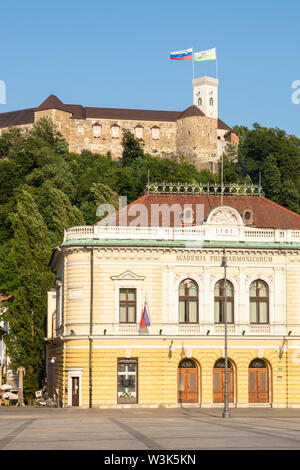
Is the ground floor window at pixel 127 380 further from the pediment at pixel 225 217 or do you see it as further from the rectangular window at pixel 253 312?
the pediment at pixel 225 217

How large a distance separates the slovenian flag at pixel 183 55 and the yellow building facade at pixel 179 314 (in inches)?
2571

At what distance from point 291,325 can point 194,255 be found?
7.94 m

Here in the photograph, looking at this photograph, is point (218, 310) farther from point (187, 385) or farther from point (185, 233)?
point (185, 233)

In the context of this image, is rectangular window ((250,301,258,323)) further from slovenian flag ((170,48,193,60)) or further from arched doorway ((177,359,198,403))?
slovenian flag ((170,48,193,60))

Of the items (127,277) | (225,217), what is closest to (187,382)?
(127,277)

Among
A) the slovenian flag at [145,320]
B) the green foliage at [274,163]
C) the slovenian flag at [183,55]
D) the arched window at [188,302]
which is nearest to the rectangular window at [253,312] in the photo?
the arched window at [188,302]

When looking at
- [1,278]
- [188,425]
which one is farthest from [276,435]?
[1,278]

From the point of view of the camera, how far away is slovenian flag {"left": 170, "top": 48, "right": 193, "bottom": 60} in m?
120

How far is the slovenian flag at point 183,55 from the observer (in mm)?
119994

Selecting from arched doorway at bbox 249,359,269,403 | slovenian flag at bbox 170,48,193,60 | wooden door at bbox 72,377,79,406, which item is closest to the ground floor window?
wooden door at bbox 72,377,79,406

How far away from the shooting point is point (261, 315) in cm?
5819

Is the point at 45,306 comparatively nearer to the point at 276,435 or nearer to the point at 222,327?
the point at 222,327

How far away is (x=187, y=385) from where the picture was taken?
56.7m

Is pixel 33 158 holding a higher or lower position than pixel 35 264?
higher
